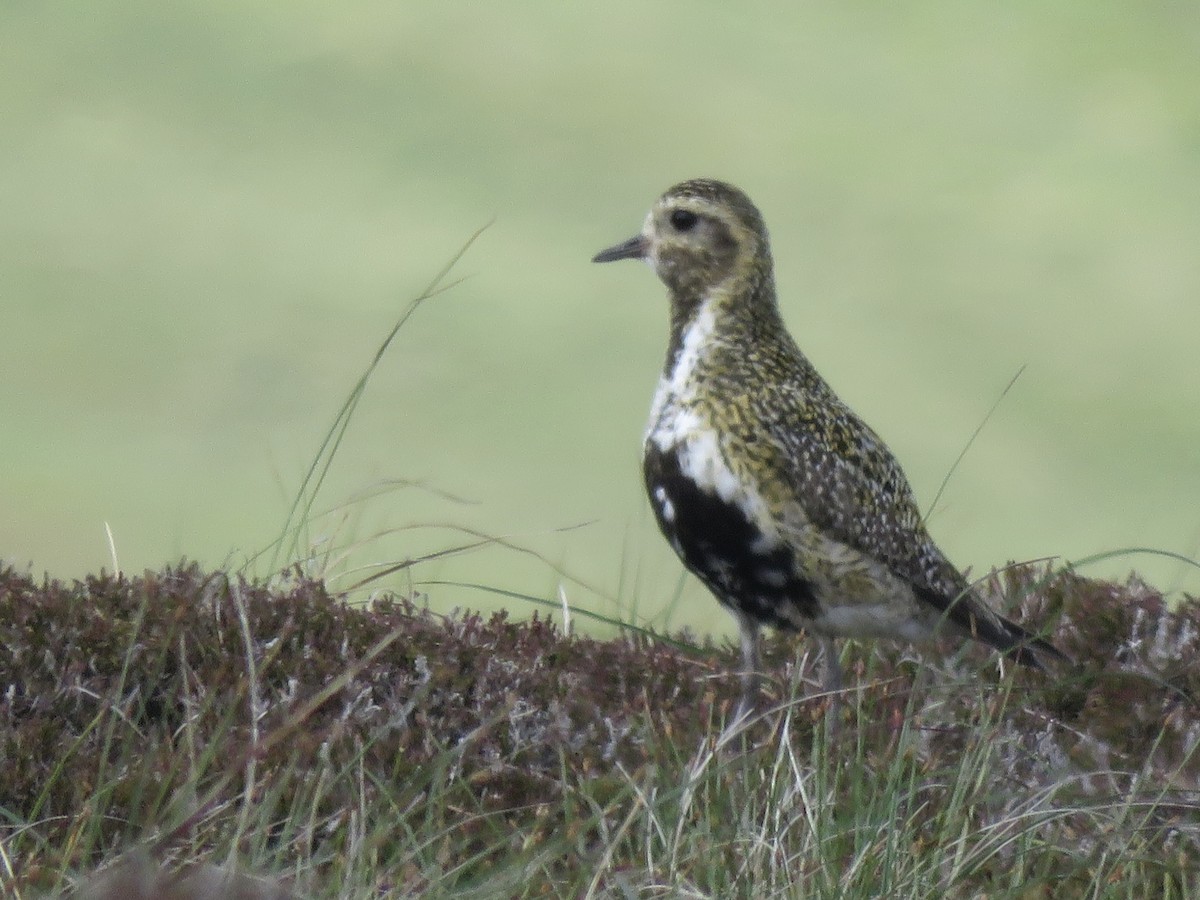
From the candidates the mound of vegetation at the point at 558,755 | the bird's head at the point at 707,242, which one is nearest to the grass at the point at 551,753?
the mound of vegetation at the point at 558,755

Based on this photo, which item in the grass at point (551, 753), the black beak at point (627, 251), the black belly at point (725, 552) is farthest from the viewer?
the black beak at point (627, 251)

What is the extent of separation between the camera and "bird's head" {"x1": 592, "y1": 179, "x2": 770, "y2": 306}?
7.29 metres

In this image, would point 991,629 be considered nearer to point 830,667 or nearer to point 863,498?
point 830,667

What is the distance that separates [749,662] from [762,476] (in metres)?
0.87

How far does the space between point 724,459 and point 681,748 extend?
1070mm

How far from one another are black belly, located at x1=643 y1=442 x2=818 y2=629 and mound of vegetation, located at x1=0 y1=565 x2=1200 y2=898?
1.51 ft

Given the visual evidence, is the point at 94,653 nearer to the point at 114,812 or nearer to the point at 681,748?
the point at 114,812

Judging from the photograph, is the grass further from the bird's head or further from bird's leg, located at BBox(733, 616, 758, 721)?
the bird's head

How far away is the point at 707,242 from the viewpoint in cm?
730

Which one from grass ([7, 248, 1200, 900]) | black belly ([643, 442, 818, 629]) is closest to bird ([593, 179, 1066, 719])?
black belly ([643, 442, 818, 629])

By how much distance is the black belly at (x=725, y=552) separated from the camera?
262 inches

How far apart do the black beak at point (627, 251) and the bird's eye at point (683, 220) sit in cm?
16

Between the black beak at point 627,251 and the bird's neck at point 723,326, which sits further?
the black beak at point 627,251

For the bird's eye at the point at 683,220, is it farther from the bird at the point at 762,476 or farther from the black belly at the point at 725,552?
the black belly at the point at 725,552
